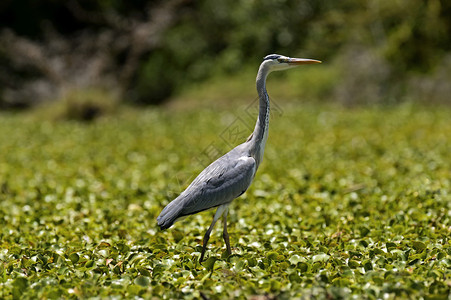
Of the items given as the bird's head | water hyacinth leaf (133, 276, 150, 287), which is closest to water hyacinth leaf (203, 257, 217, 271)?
water hyacinth leaf (133, 276, 150, 287)

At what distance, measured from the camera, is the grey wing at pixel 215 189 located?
3697 millimetres

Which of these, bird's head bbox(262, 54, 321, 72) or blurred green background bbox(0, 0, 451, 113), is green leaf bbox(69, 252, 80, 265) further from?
blurred green background bbox(0, 0, 451, 113)

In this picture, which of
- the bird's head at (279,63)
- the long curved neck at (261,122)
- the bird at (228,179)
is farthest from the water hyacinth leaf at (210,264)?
the bird's head at (279,63)

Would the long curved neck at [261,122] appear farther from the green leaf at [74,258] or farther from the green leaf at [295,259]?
A: the green leaf at [74,258]

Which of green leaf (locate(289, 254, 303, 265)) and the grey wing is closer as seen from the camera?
green leaf (locate(289, 254, 303, 265))

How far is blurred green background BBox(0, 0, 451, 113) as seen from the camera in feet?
48.8

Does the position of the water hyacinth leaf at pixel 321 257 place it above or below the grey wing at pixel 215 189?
below

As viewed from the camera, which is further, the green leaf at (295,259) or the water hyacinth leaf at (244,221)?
the green leaf at (295,259)

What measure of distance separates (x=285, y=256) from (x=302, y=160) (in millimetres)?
4426

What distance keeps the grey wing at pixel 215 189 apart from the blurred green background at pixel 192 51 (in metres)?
10.7

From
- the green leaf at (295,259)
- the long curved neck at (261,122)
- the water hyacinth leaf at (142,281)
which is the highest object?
the long curved neck at (261,122)

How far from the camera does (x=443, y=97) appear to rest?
13.6 metres

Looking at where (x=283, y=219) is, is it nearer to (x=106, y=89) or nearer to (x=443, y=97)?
(x=443, y=97)

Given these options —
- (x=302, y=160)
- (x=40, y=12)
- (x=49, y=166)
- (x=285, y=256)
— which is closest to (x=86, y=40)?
(x=40, y=12)
